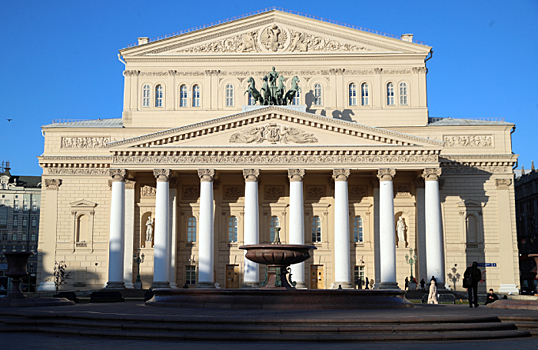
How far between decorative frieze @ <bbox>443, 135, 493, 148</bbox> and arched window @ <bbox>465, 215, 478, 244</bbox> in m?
5.47

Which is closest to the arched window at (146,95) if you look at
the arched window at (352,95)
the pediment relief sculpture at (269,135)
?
the pediment relief sculpture at (269,135)

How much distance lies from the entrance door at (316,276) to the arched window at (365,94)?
45.3 ft

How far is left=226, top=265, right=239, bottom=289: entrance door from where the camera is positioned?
151 feet

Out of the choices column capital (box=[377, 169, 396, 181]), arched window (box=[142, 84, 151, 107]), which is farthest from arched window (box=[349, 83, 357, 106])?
arched window (box=[142, 84, 151, 107])

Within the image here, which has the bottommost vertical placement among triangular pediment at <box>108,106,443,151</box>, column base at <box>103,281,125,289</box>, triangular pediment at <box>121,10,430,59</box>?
column base at <box>103,281,125,289</box>

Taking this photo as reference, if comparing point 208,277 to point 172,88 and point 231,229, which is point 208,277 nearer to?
point 231,229

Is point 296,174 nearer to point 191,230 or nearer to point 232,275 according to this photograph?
point 232,275

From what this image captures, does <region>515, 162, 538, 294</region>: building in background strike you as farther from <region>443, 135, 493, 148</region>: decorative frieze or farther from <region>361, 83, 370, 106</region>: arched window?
<region>361, 83, 370, 106</region>: arched window

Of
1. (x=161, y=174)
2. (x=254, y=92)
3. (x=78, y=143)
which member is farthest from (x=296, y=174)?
(x=78, y=143)

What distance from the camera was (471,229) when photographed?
4653 cm

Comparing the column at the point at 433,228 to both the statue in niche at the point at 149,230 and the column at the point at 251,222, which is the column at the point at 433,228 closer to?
the column at the point at 251,222

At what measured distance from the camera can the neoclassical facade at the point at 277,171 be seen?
138ft

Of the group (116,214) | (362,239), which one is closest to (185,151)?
(116,214)

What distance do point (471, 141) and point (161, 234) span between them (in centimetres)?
2442
